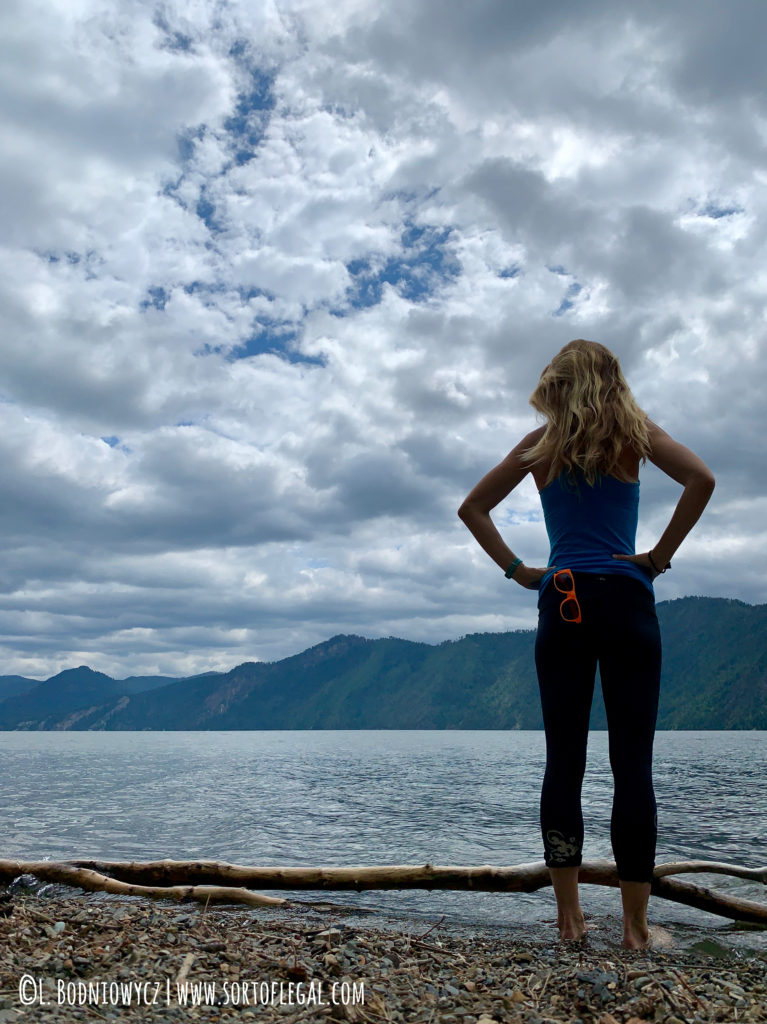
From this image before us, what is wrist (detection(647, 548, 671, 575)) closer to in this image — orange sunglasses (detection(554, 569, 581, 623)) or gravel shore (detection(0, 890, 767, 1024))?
orange sunglasses (detection(554, 569, 581, 623))

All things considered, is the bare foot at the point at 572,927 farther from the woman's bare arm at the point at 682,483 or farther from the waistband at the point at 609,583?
the woman's bare arm at the point at 682,483

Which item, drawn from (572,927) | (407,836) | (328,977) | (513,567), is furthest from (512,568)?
(407,836)

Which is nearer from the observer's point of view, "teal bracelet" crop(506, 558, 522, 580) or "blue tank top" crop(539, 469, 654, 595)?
"blue tank top" crop(539, 469, 654, 595)

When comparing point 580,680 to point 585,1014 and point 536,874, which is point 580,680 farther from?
point 536,874

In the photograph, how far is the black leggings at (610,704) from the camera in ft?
13.4

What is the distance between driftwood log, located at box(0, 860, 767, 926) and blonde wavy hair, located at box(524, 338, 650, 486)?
325cm

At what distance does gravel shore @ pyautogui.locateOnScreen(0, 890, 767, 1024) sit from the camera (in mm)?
2916

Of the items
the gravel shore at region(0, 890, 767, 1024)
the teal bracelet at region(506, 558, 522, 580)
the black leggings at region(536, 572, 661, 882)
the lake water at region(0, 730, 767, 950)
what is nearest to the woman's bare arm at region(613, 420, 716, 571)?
the black leggings at region(536, 572, 661, 882)

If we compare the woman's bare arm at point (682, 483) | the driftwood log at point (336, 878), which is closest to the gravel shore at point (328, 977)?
the driftwood log at point (336, 878)

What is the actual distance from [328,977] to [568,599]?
2315 mm

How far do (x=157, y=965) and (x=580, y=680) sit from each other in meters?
2.64

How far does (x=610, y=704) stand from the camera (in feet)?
13.8

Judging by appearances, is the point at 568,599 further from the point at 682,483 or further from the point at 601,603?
the point at 682,483

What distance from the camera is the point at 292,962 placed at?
3463 mm
